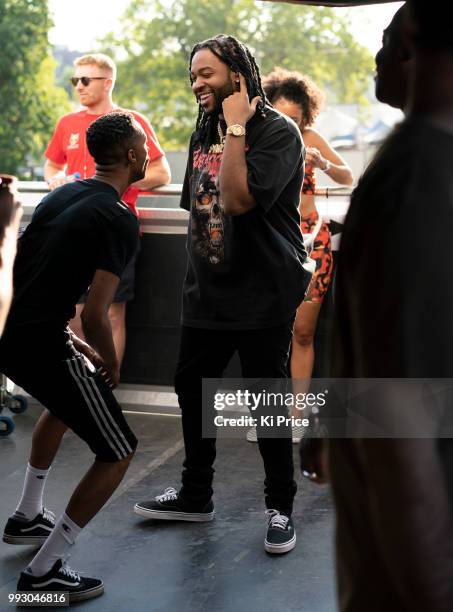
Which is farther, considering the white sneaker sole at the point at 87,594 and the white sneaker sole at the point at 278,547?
the white sneaker sole at the point at 278,547

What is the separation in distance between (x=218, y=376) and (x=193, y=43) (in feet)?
165

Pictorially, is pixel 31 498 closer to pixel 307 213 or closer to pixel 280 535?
pixel 280 535

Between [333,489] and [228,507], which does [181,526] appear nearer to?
[228,507]

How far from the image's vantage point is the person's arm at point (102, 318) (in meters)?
3.35

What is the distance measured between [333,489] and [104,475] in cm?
236

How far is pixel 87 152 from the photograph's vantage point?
6.07 meters

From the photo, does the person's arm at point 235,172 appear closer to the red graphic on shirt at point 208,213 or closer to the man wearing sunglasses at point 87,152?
the red graphic on shirt at point 208,213

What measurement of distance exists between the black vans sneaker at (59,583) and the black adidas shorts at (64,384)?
0.47 meters

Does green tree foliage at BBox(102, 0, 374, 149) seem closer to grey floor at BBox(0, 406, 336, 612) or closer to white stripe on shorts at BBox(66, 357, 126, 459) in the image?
grey floor at BBox(0, 406, 336, 612)

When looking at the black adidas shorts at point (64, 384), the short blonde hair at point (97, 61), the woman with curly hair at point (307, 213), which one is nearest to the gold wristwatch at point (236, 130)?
the black adidas shorts at point (64, 384)

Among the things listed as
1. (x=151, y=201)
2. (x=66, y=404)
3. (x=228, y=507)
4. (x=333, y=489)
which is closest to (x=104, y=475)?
(x=66, y=404)

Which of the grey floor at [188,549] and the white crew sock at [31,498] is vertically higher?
the white crew sock at [31,498]

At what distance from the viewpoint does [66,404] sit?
3436 millimetres

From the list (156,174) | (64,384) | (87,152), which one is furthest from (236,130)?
(87,152)
